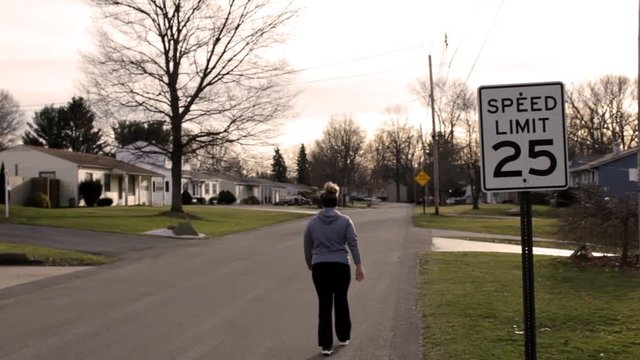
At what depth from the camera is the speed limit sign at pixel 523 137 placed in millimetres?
5074

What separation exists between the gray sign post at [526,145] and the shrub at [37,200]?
3931 centimetres

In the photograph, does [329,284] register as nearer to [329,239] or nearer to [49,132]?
[329,239]

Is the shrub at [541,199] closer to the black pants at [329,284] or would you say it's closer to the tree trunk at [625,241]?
the tree trunk at [625,241]

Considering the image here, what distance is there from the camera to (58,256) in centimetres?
1742

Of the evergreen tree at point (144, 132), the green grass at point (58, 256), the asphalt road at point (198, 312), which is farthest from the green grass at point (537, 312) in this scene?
the evergreen tree at point (144, 132)

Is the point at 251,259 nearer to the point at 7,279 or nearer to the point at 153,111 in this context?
the point at 7,279

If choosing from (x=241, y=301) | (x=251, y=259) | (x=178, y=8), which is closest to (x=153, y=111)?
(x=178, y=8)

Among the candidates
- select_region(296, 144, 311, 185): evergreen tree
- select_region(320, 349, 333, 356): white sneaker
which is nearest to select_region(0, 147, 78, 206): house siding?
select_region(320, 349, 333, 356): white sneaker

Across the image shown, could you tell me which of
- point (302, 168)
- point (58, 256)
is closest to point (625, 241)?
point (58, 256)

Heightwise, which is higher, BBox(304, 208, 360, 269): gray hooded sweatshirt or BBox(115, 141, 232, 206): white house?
BBox(115, 141, 232, 206): white house

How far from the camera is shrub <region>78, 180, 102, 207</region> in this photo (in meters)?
45.3

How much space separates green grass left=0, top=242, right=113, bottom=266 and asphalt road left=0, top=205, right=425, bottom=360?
0.78 meters

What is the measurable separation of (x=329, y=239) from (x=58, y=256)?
38.4 feet

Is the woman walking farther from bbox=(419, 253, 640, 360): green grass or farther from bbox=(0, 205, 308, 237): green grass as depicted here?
bbox=(0, 205, 308, 237): green grass
